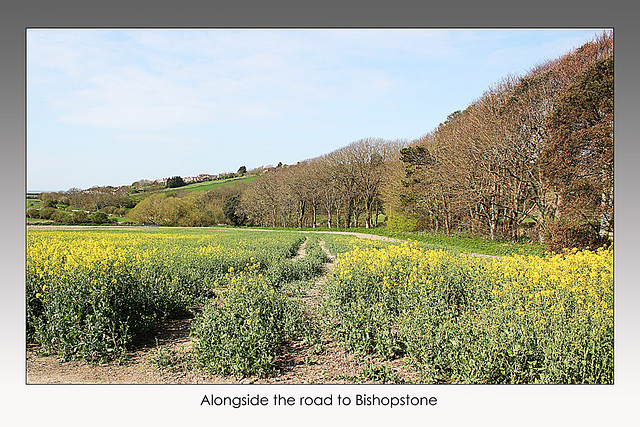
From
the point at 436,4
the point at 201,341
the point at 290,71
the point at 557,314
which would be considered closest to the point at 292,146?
the point at 290,71

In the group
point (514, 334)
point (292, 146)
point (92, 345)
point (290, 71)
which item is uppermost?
point (290, 71)

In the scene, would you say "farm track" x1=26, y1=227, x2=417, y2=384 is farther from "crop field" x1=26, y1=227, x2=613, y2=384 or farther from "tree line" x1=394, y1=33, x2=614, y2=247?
"tree line" x1=394, y1=33, x2=614, y2=247

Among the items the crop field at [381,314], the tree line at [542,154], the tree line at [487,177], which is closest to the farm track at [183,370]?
the crop field at [381,314]

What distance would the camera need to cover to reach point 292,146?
6883 millimetres

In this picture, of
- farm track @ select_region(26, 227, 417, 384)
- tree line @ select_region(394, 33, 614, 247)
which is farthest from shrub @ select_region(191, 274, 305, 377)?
tree line @ select_region(394, 33, 614, 247)

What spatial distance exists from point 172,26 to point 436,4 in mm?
3127

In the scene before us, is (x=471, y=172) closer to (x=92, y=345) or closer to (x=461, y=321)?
(x=461, y=321)

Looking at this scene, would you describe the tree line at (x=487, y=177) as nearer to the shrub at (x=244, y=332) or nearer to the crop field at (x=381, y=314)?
the crop field at (x=381, y=314)

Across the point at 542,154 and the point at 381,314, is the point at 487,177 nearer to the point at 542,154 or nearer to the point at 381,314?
the point at 542,154

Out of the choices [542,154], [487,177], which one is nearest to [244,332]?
[542,154]

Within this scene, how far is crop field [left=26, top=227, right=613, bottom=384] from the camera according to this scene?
151 inches

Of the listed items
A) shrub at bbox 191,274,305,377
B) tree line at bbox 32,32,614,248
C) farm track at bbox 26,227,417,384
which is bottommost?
farm track at bbox 26,227,417,384

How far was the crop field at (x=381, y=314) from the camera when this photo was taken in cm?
385

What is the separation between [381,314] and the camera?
4.84 m
